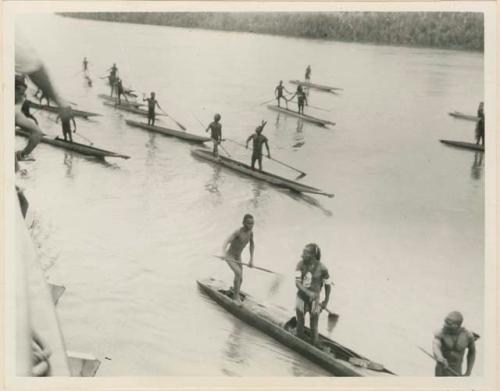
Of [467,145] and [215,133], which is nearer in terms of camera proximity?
[467,145]

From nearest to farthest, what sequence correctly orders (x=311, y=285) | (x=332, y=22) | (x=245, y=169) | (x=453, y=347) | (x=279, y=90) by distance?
(x=453, y=347)
(x=311, y=285)
(x=332, y=22)
(x=279, y=90)
(x=245, y=169)

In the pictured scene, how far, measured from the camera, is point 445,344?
364 centimetres

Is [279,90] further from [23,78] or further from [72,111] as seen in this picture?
[23,78]

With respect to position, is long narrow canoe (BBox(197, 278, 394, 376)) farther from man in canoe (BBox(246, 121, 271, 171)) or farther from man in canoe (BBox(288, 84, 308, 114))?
man in canoe (BBox(288, 84, 308, 114))

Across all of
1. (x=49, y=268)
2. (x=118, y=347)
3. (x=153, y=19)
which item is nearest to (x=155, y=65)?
(x=153, y=19)

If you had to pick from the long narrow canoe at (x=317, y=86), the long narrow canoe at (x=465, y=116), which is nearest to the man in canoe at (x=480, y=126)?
the long narrow canoe at (x=465, y=116)

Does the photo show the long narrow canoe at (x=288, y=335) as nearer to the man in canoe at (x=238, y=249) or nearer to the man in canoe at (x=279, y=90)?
the man in canoe at (x=238, y=249)

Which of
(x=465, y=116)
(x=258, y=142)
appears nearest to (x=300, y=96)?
(x=258, y=142)

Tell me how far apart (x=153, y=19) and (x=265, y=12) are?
616 mm

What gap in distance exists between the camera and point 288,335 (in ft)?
12.2

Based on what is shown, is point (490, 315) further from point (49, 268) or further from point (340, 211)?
point (49, 268)

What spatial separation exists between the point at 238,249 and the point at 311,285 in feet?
1.45

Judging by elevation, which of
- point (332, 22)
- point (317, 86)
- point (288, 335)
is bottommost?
point (288, 335)

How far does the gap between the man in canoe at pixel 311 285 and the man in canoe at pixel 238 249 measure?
294mm
